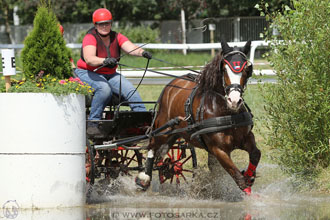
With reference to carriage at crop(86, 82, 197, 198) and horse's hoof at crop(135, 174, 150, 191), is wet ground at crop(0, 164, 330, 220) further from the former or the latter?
carriage at crop(86, 82, 197, 198)

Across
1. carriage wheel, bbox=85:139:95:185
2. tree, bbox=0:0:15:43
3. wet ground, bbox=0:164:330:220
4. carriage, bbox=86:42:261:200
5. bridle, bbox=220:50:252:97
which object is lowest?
wet ground, bbox=0:164:330:220

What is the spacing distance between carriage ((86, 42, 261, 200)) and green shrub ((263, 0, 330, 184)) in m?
0.89

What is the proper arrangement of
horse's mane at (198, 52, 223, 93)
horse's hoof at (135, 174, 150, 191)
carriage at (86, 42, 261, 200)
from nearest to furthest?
carriage at (86, 42, 261, 200), horse's mane at (198, 52, 223, 93), horse's hoof at (135, 174, 150, 191)

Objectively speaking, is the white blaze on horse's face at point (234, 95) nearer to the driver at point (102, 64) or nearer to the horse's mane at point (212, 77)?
the horse's mane at point (212, 77)

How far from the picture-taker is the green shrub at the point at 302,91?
9086mm

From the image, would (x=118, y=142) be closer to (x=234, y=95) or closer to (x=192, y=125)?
(x=192, y=125)

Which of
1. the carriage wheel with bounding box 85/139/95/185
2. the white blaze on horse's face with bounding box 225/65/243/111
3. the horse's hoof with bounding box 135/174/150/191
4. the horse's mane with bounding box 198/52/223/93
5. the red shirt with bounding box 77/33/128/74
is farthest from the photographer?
the horse's hoof with bounding box 135/174/150/191

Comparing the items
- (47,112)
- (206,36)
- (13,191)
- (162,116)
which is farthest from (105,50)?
(206,36)

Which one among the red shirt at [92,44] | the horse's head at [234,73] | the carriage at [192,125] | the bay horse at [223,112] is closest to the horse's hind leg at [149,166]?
the carriage at [192,125]

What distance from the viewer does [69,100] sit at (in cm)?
837

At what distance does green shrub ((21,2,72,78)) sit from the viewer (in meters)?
9.20

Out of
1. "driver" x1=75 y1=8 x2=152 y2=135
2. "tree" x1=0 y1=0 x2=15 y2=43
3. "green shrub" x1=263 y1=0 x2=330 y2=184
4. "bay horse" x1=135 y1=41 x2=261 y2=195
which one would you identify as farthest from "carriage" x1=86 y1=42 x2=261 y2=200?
"tree" x1=0 y1=0 x2=15 y2=43

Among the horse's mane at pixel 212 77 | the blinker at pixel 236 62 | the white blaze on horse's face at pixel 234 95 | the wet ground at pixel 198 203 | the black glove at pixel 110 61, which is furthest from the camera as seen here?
the black glove at pixel 110 61

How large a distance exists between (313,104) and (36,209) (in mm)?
3665
